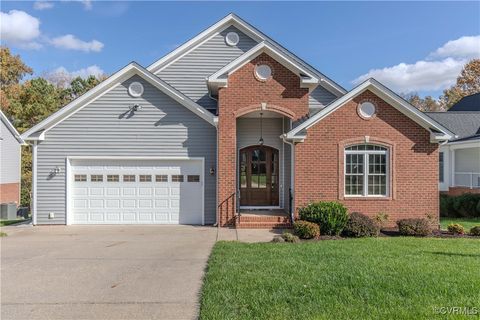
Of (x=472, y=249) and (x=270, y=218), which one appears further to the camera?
(x=270, y=218)

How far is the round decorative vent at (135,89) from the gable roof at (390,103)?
18.4ft

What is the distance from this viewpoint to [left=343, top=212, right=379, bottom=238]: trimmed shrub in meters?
10.5

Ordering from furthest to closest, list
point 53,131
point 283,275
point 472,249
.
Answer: point 53,131 < point 472,249 < point 283,275

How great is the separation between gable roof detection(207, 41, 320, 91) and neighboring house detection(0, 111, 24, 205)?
17.5 metres

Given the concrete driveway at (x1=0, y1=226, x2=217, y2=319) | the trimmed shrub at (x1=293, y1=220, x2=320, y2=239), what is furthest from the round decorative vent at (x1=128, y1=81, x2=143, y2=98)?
the trimmed shrub at (x1=293, y1=220, x2=320, y2=239)

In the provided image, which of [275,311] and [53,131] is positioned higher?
[53,131]

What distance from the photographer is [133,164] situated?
43.8ft

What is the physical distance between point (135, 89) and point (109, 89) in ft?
3.08

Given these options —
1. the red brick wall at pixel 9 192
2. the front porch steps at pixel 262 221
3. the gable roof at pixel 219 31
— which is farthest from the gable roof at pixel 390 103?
the red brick wall at pixel 9 192

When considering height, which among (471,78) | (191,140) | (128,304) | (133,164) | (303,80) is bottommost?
(128,304)

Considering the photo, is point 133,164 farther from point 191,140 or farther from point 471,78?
point 471,78

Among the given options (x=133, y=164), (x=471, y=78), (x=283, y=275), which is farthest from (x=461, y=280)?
(x=471, y=78)

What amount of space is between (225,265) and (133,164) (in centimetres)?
738

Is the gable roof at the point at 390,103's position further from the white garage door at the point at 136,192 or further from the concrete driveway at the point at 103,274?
the concrete driveway at the point at 103,274
